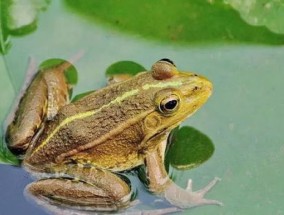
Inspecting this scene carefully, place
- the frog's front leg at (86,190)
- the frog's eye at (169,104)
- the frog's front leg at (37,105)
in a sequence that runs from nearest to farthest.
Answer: the frog's eye at (169,104), the frog's front leg at (86,190), the frog's front leg at (37,105)

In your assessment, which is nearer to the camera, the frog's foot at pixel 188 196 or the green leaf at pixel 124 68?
the frog's foot at pixel 188 196

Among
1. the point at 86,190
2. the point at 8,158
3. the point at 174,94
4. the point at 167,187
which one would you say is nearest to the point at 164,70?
the point at 174,94

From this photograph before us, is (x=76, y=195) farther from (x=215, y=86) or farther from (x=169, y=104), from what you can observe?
(x=215, y=86)

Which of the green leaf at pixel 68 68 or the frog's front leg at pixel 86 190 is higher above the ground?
the green leaf at pixel 68 68

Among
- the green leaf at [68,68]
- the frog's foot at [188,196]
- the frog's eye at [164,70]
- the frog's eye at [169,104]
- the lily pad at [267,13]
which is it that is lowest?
the frog's foot at [188,196]

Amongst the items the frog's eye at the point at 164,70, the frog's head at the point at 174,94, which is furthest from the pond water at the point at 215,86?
the frog's eye at the point at 164,70

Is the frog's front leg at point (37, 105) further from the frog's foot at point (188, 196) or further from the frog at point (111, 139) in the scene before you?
the frog's foot at point (188, 196)

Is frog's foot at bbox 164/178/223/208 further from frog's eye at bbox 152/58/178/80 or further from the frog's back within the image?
frog's eye at bbox 152/58/178/80

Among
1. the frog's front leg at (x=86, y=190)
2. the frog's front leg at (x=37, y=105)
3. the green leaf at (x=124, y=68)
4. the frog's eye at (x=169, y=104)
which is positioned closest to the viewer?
the frog's eye at (x=169, y=104)
